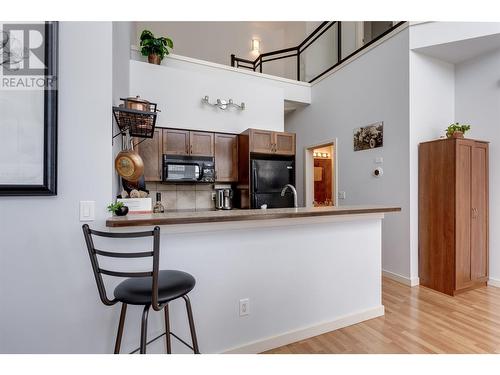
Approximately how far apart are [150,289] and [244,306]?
0.76 metres

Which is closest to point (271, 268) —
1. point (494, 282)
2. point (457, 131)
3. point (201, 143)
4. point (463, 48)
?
point (201, 143)

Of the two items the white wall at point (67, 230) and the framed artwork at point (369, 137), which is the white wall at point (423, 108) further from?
the white wall at point (67, 230)

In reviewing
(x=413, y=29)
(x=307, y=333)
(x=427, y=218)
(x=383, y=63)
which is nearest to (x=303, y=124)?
(x=383, y=63)

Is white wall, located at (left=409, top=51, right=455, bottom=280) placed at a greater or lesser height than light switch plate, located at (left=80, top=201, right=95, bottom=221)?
greater

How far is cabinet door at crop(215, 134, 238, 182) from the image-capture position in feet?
12.8

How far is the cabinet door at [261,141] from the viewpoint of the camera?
12.2ft

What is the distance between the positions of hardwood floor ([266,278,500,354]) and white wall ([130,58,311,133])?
2955 millimetres

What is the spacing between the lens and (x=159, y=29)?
6.05 metres

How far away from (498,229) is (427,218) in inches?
33.3

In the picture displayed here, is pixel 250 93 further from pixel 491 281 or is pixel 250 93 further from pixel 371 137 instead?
pixel 491 281

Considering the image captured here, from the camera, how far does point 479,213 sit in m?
3.09

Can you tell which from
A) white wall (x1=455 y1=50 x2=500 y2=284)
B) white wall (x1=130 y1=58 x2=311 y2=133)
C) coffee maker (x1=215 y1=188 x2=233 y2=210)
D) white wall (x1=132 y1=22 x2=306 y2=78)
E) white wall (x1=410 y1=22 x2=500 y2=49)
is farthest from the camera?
white wall (x1=132 y1=22 x2=306 y2=78)

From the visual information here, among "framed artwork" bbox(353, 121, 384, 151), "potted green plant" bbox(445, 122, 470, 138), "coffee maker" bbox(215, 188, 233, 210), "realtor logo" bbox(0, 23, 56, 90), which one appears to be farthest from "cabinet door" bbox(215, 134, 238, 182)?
"potted green plant" bbox(445, 122, 470, 138)

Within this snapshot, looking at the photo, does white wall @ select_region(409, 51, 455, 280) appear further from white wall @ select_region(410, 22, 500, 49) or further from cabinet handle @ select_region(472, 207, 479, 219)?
cabinet handle @ select_region(472, 207, 479, 219)
